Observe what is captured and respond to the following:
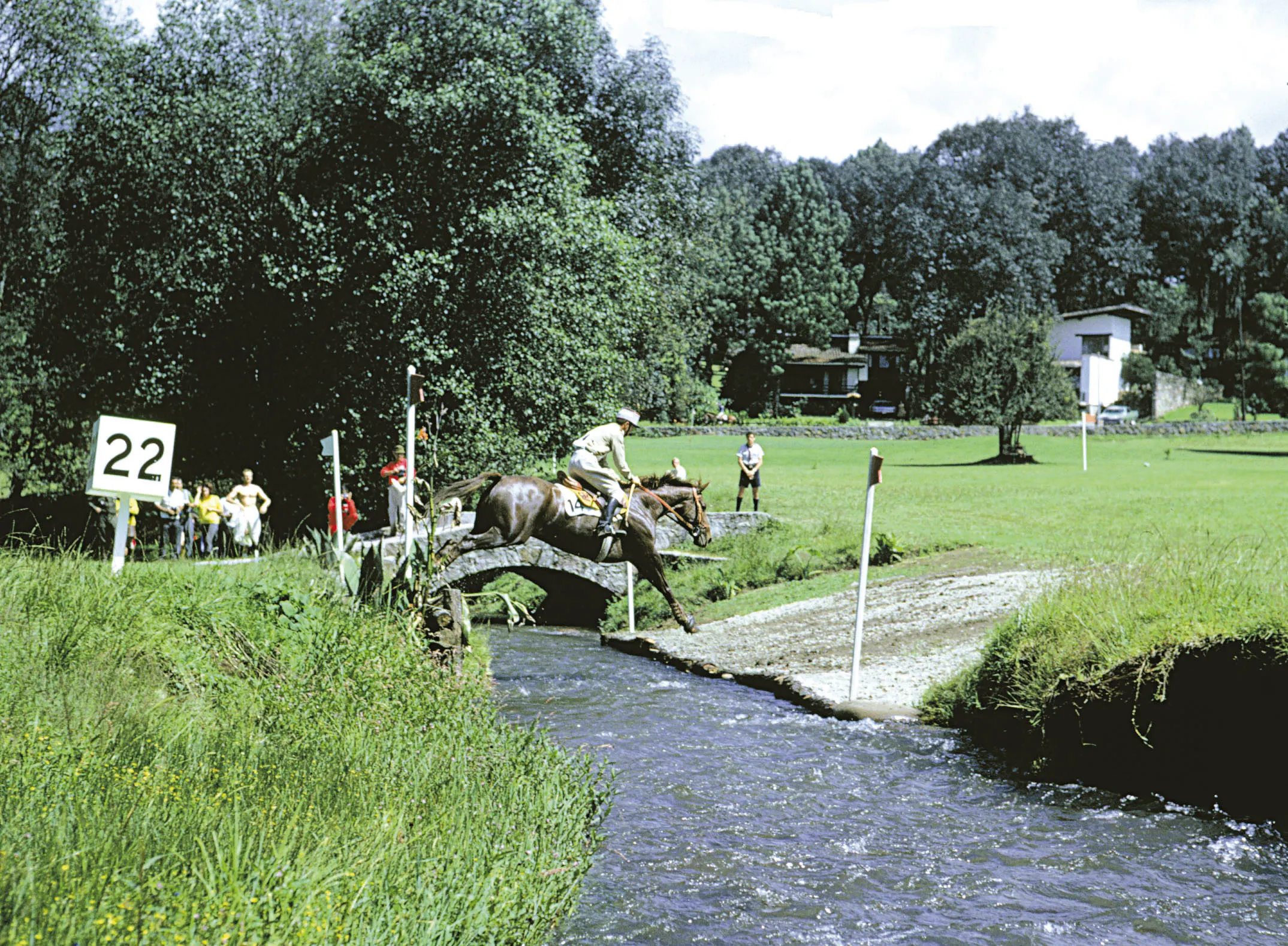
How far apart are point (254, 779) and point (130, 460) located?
6.08 m

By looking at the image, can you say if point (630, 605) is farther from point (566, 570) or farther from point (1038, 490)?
point (1038, 490)

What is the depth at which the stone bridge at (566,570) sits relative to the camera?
2678 cm

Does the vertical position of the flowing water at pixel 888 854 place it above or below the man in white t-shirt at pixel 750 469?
below

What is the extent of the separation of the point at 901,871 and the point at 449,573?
1865 cm

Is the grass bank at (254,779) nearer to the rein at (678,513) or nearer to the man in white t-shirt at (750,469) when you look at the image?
the rein at (678,513)

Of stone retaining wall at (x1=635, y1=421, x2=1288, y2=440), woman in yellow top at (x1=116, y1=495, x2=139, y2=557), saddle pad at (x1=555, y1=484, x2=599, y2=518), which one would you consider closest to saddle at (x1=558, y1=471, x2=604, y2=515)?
saddle pad at (x1=555, y1=484, x2=599, y2=518)

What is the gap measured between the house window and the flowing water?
81387 mm

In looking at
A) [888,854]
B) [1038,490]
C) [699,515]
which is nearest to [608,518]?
[699,515]

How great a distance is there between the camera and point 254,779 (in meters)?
7.45

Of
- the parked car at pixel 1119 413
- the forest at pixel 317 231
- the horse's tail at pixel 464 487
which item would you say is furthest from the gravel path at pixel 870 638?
the parked car at pixel 1119 413

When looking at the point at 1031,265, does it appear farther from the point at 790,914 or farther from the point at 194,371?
the point at 790,914

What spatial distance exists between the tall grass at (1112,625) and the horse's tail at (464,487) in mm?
7152

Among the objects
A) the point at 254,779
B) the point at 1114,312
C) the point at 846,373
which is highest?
the point at 1114,312

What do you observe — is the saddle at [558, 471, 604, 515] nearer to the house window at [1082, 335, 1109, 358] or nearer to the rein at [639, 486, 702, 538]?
the rein at [639, 486, 702, 538]
